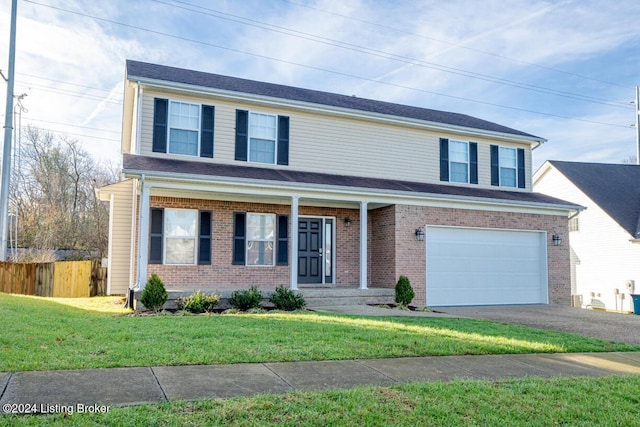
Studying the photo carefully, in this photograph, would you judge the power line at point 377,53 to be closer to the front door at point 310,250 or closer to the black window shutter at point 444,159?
the black window shutter at point 444,159

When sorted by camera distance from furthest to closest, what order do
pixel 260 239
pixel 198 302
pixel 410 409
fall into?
pixel 260 239 < pixel 198 302 < pixel 410 409

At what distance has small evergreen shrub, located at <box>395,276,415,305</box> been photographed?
44.5ft

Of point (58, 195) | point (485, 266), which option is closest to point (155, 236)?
point (485, 266)

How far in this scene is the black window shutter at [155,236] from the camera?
13.0m

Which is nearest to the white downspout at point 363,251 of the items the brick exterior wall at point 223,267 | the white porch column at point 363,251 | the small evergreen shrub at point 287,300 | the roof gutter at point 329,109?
the white porch column at point 363,251

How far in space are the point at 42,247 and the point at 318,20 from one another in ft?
58.6

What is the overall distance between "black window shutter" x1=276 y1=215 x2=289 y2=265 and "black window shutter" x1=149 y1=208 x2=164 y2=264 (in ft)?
10.6

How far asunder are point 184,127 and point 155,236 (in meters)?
3.01

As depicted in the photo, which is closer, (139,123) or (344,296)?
(139,123)

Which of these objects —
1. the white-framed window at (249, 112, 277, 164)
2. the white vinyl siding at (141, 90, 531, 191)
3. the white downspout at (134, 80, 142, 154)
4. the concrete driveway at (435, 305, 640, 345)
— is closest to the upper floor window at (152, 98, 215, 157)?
the white vinyl siding at (141, 90, 531, 191)

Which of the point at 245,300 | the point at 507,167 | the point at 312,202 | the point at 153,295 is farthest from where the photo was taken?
the point at 507,167

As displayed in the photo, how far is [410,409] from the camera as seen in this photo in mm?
4426

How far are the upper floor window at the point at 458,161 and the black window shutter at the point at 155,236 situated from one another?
898 cm

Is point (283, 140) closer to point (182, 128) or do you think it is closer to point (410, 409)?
point (182, 128)
